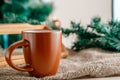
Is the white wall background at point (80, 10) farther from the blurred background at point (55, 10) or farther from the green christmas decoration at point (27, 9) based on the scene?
the green christmas decoration at point (27, 9)

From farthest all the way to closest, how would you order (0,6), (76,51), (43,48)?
(0,6) < (76,51) < (43,48)

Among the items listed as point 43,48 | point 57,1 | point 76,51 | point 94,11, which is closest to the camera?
point 43,48

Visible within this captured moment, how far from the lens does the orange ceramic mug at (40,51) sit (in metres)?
0.30

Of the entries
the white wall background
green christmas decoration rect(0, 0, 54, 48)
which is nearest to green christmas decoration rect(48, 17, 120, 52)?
green christmas decoration rect(0, 0, 54, 48)

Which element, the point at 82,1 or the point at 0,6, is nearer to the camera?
the point at 0,6

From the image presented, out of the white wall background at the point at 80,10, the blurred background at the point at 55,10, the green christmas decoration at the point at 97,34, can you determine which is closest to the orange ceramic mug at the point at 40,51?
the green christmas decoration at the point at 97,34

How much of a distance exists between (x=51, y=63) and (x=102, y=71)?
66mm

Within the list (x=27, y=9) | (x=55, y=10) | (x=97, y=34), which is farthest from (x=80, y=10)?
(x=97, y=34)

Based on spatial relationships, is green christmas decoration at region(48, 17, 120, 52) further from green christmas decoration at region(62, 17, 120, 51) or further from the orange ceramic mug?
the orange ceramic mug

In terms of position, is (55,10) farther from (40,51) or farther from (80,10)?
(40,51)

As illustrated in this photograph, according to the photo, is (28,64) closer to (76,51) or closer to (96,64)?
(96,64)

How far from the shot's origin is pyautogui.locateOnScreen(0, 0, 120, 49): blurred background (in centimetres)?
84

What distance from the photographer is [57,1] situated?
1096mm

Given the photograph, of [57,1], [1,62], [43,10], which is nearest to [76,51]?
[1,62]
